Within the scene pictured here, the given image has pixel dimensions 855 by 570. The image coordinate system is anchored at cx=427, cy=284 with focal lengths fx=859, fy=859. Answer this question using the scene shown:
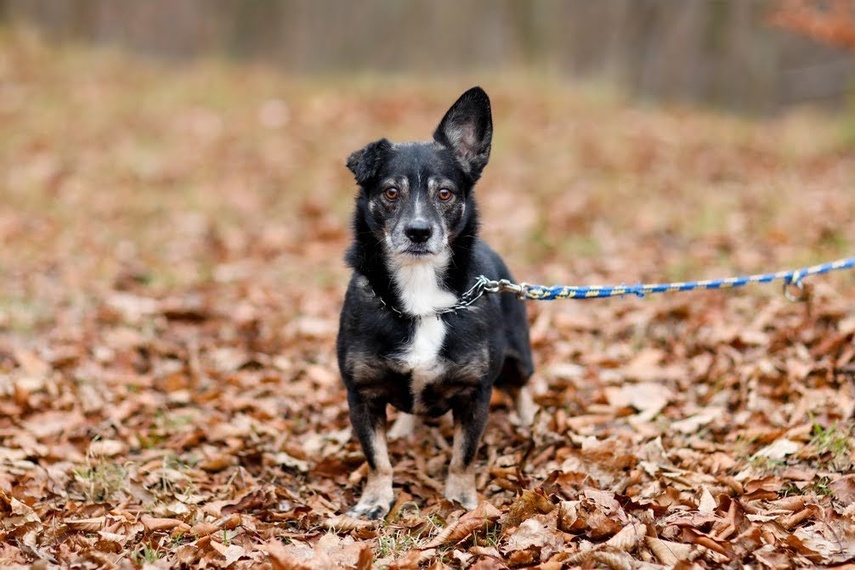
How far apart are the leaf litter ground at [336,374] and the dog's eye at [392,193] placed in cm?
145

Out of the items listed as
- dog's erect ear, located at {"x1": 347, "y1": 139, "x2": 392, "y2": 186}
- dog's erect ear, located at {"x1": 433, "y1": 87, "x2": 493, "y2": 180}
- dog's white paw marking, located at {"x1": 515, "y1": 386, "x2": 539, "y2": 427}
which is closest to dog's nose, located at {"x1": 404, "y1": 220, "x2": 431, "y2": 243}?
dog's erect ear, located at {"x1": 347, "y1": 139, "x2": 392, "y2": 186}

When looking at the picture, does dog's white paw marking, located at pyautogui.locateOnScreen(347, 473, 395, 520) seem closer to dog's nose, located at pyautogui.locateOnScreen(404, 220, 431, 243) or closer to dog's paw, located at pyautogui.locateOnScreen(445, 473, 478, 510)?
dog's paw, located at pyautogui.locateOnScreen(445, 473, 478, 510)

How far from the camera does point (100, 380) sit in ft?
18.2

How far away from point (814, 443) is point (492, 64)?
13.8 metres

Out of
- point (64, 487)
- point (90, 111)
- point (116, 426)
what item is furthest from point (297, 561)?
point (90, 111)

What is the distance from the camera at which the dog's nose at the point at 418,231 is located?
3.84m

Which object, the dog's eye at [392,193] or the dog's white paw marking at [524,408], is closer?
the dog's eye at [392,193]

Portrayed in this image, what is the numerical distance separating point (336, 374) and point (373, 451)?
1.74 meters

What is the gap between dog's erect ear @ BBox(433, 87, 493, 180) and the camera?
13.7ft

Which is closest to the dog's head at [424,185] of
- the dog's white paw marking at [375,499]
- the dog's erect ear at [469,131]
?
the dog's erect ear at [469,131]

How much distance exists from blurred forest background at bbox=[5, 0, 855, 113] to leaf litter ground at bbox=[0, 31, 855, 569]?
4109mm

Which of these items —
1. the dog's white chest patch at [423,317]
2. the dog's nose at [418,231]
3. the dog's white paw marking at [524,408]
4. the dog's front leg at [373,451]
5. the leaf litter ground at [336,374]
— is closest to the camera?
the leaf litter ground at [336,374]

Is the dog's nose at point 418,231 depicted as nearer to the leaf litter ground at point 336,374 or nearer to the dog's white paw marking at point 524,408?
the leaf litter ground at point 336,374

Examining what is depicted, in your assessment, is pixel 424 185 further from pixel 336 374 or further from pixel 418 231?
pixel 336 374
